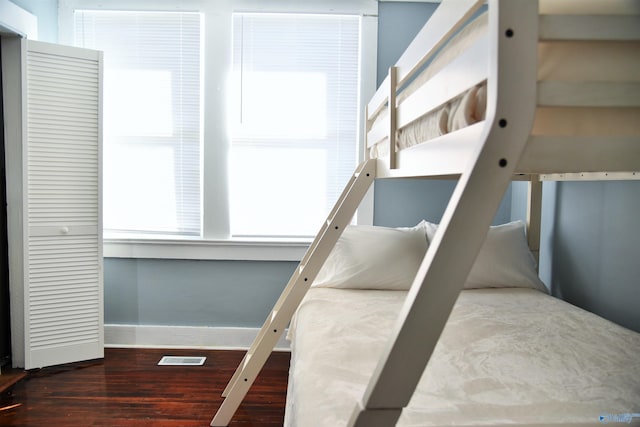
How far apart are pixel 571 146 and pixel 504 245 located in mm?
2008

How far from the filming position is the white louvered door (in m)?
2.80

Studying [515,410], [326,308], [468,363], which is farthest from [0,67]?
[515,410]

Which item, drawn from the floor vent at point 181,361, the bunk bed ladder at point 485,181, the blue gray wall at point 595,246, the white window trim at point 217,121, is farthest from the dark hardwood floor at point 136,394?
the bunk bed ladder at point 485,181

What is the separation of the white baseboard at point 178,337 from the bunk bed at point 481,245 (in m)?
1.08

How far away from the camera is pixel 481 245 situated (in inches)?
29.5

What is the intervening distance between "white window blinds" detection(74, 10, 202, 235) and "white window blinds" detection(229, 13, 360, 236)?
0.28m

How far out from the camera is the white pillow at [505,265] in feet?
8.73

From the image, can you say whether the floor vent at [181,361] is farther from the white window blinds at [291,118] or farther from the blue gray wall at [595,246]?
the blue gray wall at [595,246]

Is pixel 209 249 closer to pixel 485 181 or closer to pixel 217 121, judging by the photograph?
pixel 217 121

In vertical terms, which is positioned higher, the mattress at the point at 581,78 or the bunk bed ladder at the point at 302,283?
the mattress at the point at 581,78

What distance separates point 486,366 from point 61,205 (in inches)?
95.7

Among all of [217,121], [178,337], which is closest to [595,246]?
[217,121]

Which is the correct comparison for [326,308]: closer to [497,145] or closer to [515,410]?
[515,410]

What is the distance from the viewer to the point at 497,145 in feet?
2.39
